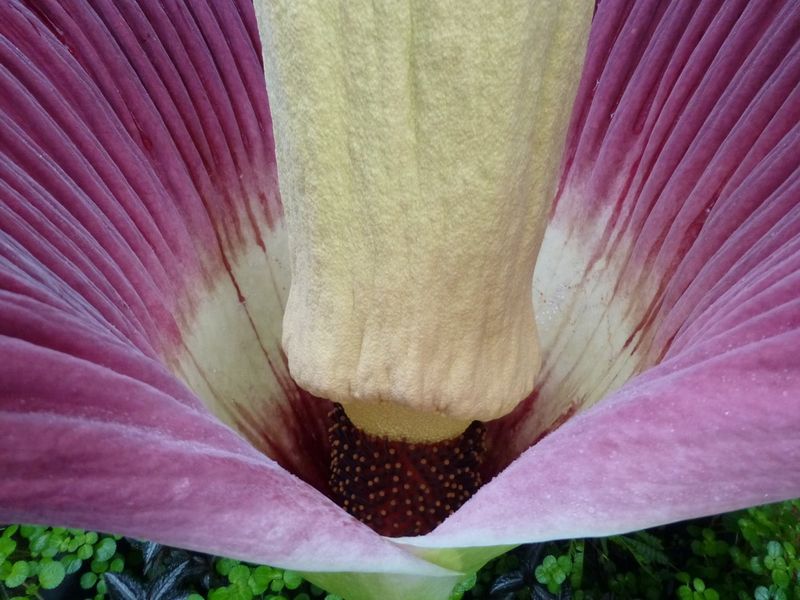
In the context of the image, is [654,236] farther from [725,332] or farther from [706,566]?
[706,566]

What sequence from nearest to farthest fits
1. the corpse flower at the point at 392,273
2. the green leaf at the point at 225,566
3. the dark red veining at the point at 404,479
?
the corpse flower at the point at 392,273, the dark red veining at the point at 404,479, the green leaf at the point at 225,566

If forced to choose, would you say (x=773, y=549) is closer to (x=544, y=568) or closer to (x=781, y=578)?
(x=781, y=578)

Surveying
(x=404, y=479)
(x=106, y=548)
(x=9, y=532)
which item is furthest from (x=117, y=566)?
(x=404, y=479)

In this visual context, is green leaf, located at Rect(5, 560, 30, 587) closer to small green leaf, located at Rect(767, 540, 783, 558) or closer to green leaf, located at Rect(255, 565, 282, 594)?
green leaf, located at Rect(255, 565, 282, 594)

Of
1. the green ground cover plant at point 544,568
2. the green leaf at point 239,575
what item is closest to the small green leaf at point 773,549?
the green ground cover plant at point 544,568

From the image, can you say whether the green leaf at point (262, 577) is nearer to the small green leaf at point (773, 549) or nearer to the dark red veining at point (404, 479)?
the dark red veining at point (404, 479)

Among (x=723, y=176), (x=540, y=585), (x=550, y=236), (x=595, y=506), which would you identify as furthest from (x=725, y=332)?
(x=540, y=585)

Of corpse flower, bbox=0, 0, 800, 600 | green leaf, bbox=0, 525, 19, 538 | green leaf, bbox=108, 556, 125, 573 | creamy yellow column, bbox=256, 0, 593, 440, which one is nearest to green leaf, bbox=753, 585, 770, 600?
corpse flower, bbox=0, 0, 800, 600
